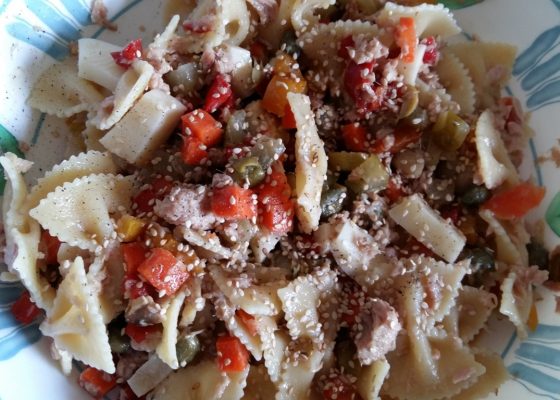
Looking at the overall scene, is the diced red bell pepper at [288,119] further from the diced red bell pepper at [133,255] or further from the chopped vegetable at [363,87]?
the diced red bell pepper at [133,255]

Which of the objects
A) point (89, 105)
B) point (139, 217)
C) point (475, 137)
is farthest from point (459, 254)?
point (89, 105)

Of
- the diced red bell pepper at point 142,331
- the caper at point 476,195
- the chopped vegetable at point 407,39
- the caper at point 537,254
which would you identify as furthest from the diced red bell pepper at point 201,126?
the caper at point 537,254

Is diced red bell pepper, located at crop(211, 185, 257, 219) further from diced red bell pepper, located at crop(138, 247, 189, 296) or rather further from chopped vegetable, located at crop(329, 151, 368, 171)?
chopped vegetable, located at crop(329, 151, 368, 171)

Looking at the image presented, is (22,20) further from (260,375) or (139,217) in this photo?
(260,375)

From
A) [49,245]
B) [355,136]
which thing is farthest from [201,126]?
[49,245]

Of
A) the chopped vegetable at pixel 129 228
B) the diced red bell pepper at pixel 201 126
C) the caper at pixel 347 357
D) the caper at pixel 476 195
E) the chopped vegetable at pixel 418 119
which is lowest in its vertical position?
the caper at pixel 347 357
